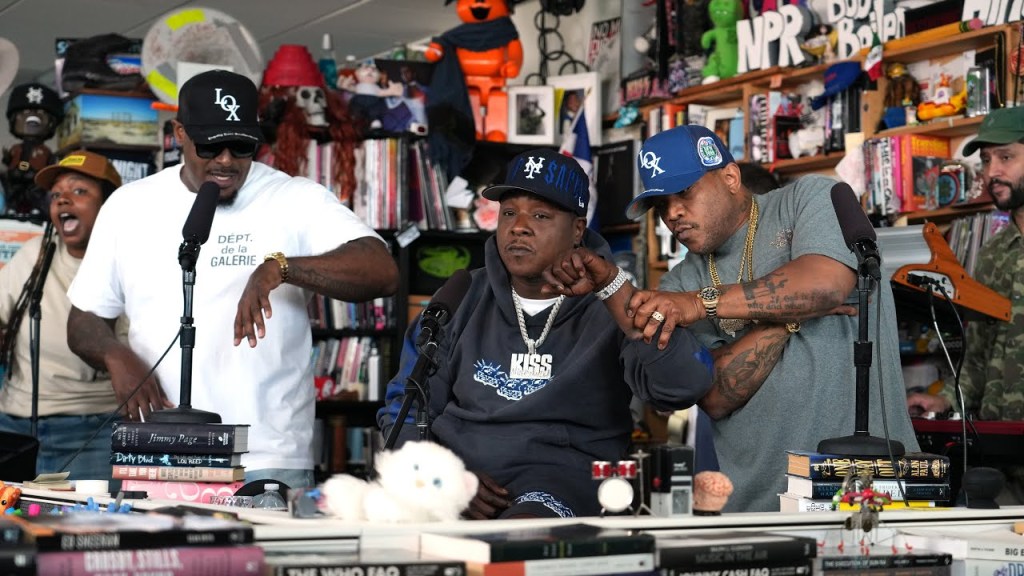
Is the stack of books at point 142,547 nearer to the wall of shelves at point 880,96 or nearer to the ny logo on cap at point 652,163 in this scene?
the ny logo on cap at point 652,163

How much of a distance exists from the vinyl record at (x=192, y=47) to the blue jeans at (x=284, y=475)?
10.9 feet

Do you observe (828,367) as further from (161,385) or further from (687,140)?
(161,385)

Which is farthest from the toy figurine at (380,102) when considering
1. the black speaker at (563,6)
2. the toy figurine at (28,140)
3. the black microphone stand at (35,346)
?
the black microphone stand at (35,346)

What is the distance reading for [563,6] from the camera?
7352 millimetres

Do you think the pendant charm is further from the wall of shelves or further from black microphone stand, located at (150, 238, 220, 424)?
the wall of shelves

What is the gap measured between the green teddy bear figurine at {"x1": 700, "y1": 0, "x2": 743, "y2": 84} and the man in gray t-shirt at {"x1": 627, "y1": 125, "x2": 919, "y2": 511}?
3703 mm

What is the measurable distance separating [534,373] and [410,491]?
1.14 meters

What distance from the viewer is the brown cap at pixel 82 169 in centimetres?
464

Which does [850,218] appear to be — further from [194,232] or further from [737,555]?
[194,232]

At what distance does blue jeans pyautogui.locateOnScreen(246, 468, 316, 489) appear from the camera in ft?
10.2

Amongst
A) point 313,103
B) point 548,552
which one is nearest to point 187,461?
point 548,552

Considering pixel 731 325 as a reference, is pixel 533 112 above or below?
above

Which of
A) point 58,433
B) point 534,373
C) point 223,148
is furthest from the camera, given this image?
point 58,433

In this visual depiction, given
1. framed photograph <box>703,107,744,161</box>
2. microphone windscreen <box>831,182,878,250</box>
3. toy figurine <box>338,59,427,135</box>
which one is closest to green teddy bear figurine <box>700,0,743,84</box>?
framed photograph <box>703,107,744,161</box>
